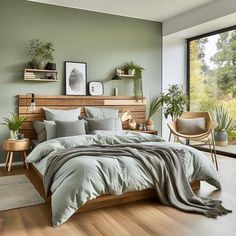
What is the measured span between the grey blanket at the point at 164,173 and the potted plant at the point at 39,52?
231 cm

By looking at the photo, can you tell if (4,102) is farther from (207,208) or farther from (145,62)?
(207,208)

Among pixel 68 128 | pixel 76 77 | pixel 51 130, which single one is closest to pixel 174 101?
pixel 76 77

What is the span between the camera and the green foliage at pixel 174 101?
5957 mm

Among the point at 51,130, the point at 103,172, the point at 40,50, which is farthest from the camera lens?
the point at 40,50

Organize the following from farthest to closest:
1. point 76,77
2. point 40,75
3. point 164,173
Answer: point 76,77 → point 40,75 → point 164,173

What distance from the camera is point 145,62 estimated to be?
610 centimetres

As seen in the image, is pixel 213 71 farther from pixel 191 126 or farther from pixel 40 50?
pixel 40 50

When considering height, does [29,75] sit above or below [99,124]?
above

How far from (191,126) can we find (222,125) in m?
0.96

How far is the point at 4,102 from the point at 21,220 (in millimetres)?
2674

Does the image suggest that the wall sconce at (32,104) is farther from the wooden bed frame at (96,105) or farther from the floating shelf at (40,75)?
the floating shelf at (40,75)

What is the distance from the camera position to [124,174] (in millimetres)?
2842

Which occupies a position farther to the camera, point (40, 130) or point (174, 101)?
point (174, 101)

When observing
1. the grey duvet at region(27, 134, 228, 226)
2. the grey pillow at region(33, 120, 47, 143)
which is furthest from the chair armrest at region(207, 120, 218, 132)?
the grey pillow at region(33, 120, 47, 143)
